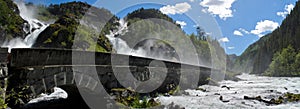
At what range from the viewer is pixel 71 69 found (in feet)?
28.0

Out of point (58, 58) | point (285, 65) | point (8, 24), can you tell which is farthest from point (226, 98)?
point (285, 65)

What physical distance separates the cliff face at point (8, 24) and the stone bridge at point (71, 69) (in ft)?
81.1

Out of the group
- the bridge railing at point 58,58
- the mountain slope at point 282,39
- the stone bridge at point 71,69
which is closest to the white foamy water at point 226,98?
the stone bridge at point 71,69

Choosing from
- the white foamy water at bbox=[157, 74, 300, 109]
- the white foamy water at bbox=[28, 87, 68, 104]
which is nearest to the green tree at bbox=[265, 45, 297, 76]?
the white foamy water at bbox=[157, 74, 300, 109]

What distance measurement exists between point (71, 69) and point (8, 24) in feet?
102

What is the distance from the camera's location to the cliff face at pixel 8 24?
3242cm

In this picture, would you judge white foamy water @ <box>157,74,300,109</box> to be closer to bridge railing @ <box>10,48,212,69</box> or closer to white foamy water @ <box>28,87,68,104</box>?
bridge railing @ <box>10,48,212,69</box>

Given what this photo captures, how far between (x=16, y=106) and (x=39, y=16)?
57491 mm

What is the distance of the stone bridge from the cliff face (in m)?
24.7

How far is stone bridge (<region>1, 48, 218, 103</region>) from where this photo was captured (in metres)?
6.62

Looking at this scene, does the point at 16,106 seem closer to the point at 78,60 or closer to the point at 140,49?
the point at 78,60

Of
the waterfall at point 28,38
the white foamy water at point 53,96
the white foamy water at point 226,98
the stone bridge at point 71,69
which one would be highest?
the waterfall at point 28,38

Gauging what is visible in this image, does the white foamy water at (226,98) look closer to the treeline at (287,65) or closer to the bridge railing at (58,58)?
the bridge railing at (58,58)

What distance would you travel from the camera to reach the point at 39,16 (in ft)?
193
